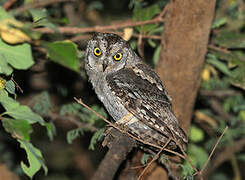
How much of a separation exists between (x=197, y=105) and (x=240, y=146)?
1.10 meters

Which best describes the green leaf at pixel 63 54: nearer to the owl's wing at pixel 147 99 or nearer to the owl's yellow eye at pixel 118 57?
the owl's wing at pixel 147 99

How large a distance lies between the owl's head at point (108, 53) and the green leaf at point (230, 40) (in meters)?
1.28

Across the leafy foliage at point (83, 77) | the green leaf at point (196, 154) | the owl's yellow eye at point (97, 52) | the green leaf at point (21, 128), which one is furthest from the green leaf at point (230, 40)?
the green leaf at point (21, 128)

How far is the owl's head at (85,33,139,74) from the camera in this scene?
13.5ft

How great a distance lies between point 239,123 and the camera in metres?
6.36

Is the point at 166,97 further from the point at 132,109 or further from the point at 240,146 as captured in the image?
the point at 240,146

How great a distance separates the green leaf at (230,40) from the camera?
4.74m

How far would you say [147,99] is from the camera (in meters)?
3.82

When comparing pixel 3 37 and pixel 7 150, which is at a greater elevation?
pixel 3 37

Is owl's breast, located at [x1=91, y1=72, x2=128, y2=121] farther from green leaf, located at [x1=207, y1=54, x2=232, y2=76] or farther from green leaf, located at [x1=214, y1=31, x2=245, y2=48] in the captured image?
green leaf, located at [x1=214, y1=31, x2=245, y2=48]

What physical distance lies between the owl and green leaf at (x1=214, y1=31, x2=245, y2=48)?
1.24 m

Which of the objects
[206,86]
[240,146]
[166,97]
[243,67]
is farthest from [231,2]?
[166,97]

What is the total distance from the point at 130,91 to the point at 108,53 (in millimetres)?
629

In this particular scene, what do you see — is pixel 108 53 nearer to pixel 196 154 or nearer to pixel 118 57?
pixel 118 57
